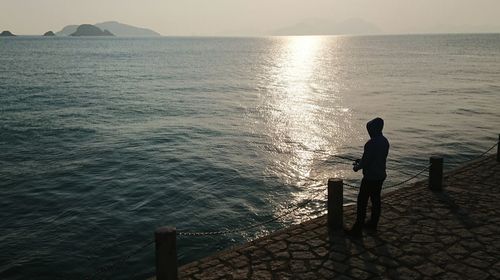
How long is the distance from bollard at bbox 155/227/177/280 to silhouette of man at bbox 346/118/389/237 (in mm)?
3762

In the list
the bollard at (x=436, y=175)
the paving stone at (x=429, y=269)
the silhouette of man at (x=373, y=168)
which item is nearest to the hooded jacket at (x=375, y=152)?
the silhouette of man at (x=373, y=168)

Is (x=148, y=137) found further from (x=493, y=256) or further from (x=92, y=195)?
(x=493, y=256)

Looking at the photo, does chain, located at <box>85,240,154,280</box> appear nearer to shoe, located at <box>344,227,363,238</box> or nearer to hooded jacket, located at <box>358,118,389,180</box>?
shoe, located at <box>344,227,363,238</box>

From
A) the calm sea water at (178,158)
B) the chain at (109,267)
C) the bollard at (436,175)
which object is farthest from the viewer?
the calm sea water at (178,158)

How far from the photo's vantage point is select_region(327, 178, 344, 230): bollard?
8.76 m

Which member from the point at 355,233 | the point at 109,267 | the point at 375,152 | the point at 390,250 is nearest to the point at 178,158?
the point at 109,267

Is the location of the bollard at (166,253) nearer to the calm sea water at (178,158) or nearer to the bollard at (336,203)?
the bollard at (336,203)

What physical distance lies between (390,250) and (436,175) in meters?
4.16

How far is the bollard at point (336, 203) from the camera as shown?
876 cm

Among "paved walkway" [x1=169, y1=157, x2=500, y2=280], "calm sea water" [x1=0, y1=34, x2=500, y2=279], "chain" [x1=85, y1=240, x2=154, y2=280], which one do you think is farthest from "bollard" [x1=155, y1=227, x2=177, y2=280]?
"calm sea water" [x1=0, y1=34, x2=500, y2=279]

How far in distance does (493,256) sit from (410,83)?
157ft

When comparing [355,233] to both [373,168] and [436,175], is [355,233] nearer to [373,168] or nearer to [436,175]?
[373,168]

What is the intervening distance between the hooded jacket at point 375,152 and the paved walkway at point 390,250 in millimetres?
1375

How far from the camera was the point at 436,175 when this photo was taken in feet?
36.5
